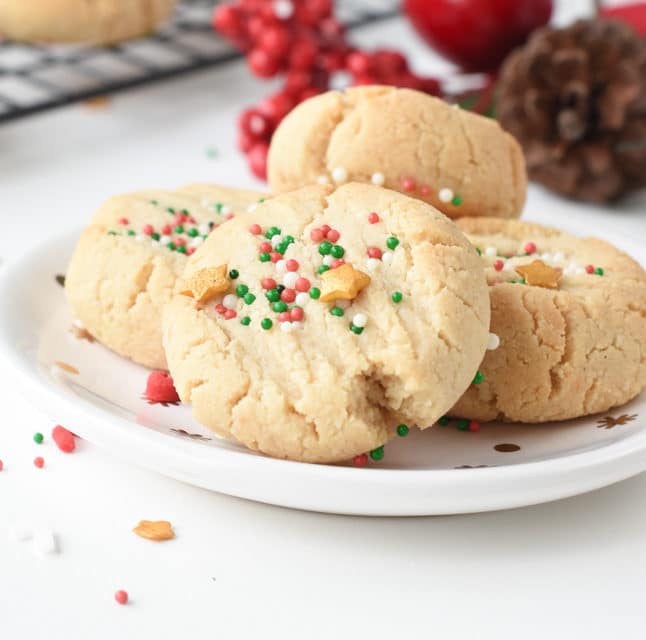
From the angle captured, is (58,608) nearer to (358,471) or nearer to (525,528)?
(358,471)

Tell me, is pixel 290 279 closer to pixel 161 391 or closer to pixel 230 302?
pixel 230 302

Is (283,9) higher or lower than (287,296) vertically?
higher

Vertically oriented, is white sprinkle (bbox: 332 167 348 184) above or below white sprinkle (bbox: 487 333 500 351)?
above

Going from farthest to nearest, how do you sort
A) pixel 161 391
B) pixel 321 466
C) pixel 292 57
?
1. pixel 292 57
2. pixel 161 391
3. pixel 321 466

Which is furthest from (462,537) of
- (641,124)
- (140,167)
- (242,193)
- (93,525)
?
(140,167)

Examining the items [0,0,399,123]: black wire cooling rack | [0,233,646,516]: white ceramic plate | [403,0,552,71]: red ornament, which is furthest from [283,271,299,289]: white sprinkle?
[403,0,552,71]: red ornament

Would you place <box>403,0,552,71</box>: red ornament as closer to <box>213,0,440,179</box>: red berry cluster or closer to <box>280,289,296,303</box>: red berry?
<box>213,0,440,179</box>: red berry cluster

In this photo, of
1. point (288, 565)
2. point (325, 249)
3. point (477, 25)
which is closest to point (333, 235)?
point (325, 249)
